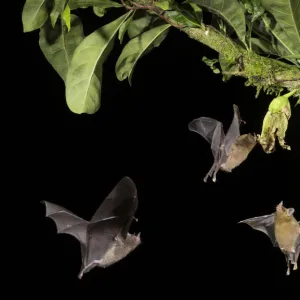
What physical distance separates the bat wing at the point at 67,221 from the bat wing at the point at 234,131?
36cm

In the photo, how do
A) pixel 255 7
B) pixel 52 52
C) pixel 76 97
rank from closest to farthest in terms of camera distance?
pixel 255 7, pixel 76 97, pixel 52 52

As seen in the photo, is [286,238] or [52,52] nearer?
[286,238]

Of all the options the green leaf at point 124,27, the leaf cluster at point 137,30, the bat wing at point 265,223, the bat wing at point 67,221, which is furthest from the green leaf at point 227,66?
the bat wing at point 67,221

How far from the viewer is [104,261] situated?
4.24ft

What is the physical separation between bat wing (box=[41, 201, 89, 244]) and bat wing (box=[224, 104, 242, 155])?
14.0 inches

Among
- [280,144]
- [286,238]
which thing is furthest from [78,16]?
[286,238]

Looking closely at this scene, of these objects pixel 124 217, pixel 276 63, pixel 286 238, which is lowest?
pixel 286 238

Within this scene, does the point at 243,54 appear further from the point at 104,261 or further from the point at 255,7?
the point at 104,261

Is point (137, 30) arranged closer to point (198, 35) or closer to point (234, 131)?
point (198, 35)

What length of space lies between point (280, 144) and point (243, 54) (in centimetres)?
22

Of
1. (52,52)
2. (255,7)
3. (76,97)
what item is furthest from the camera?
(52,52)

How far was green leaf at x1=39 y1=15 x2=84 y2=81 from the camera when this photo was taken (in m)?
1.47

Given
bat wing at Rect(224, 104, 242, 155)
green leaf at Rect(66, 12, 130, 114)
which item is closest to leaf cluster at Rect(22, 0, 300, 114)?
green leaf at Rect(66, 12, 130, 114)

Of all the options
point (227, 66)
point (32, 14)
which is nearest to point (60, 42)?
point (32, 14)
